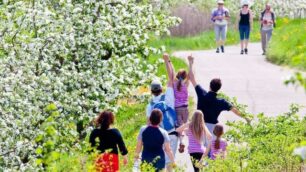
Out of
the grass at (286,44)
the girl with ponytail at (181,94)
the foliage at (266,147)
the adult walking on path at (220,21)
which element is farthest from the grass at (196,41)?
the foliage at (266,147)

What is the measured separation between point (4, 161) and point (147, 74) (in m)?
5.73

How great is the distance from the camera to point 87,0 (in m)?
16.6

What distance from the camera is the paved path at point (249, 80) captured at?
21.9 m

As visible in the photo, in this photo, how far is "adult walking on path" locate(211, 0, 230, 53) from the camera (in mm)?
32062

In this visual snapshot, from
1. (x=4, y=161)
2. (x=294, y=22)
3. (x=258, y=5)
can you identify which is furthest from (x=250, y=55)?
(x=4, y=161)

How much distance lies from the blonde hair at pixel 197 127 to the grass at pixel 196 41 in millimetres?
18988

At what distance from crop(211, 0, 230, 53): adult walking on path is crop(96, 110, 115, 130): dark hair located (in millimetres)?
19874

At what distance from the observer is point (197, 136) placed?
13.6 meters

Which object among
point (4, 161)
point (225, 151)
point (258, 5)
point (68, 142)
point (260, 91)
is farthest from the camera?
point (258, 5)

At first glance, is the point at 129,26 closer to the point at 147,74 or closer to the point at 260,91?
the point at 147,74

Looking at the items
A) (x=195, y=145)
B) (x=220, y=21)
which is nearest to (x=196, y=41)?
(x=220, y=21)

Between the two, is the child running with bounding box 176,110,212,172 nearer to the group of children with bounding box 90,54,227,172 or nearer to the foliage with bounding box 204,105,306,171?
the group of children with bounding box 90,54,227,172

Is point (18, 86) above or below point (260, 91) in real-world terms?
above

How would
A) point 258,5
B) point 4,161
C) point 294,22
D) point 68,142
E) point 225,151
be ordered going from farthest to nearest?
point 258,5 → point 294,22 → point 68,142 → point 225,151 → point 4,161
